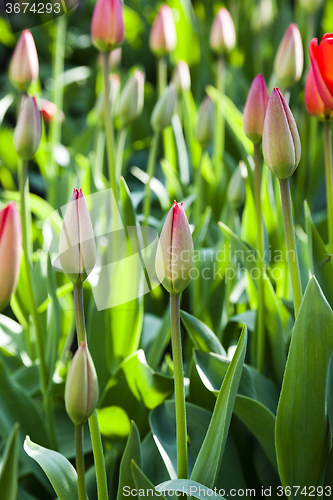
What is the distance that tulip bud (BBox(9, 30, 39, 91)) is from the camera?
0.66m

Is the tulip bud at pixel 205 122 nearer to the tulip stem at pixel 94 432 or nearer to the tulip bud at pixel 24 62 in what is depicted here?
the tulip bud at pixel 24 62

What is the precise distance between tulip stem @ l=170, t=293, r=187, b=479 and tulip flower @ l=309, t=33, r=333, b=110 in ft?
0.80

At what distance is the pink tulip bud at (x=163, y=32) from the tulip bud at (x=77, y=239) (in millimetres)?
630

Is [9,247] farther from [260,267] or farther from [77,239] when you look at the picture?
[260,267]

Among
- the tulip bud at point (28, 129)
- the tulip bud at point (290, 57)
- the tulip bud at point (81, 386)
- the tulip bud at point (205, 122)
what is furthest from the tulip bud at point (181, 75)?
the tulip bud at point (81, 386)

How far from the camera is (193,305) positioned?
31.8 inches

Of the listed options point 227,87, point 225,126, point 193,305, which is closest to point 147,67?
point 227,87

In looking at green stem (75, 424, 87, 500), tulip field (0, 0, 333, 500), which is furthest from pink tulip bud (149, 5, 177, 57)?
green stem (75, 424, 87, 500)

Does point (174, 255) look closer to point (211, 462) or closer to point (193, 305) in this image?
point (211, 462)

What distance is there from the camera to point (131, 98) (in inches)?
30.5

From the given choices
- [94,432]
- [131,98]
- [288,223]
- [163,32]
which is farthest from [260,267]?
[163,32]

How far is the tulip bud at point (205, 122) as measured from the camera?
80 cm

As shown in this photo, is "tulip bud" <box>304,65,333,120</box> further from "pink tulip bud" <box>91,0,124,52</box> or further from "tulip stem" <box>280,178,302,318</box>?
"pink tulip bud" <box>91,0,124,52</box>

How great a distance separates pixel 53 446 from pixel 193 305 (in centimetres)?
30
